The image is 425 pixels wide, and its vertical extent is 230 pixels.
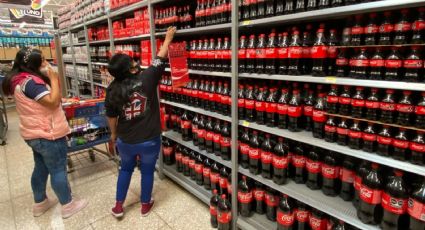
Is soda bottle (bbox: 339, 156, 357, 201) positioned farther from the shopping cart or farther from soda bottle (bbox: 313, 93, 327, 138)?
the shopping cart

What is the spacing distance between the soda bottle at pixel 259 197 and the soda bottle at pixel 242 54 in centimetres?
106

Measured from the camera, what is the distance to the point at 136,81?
2344mm

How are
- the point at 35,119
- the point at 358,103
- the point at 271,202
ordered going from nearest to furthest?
the point at 358,103 < the point at 271,202 < the point at 35,119

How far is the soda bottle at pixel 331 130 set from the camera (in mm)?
1705

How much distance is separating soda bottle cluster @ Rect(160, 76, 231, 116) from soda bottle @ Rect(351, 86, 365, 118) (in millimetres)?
1052

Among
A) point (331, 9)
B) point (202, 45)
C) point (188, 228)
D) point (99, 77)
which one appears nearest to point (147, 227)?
point (188, 228)

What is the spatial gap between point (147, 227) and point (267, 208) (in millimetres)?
1189

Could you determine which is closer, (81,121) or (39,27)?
(81,121)

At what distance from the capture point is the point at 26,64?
229 cm

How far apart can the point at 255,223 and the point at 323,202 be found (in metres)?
0.72

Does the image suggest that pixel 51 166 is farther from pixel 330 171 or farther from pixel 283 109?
pixel 330 171

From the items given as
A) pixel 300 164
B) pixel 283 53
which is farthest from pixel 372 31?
pixel 300 164

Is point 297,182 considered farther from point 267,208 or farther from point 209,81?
point 209,81

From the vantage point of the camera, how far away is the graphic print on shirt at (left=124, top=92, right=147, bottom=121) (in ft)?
7.67
